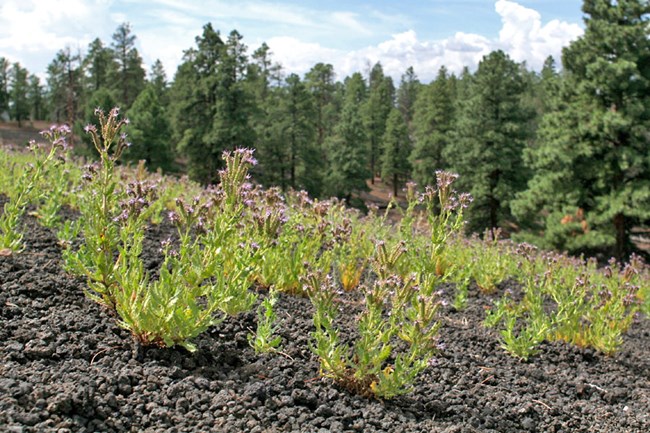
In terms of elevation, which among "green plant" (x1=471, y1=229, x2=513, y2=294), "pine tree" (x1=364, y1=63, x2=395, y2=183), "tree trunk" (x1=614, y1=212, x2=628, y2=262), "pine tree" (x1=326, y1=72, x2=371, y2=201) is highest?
"pine tree" (x1=364, y1=63, x2=395, y2=183)

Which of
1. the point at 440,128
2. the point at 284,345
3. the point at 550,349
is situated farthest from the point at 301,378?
the point at 440,128

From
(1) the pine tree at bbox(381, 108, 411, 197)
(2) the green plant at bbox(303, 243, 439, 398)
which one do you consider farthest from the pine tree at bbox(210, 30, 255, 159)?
(2) the green plant at bbox(303, 243, 439, 398)

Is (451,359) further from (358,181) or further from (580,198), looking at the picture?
(358,181)

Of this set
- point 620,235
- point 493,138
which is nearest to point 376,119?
point 493,138

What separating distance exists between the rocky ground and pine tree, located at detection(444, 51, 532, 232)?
80.9ft

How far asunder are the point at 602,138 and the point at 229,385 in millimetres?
19358

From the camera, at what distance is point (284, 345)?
3.66 metres

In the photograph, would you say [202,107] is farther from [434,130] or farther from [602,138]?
[602,138]

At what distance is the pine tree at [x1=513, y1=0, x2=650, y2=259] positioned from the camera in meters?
18.2

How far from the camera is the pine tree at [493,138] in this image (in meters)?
28.2

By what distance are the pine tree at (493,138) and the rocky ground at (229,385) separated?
24.7 metres

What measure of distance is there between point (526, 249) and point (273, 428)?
384 cm

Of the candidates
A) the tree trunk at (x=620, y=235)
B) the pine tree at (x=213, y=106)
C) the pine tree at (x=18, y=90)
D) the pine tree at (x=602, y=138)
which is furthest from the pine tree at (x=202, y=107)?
the pine tree at (x=18, y=90)

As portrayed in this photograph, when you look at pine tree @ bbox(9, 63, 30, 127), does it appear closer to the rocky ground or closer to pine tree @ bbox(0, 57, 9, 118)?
pine tree @ bbox(0, 57, 9, 118)
